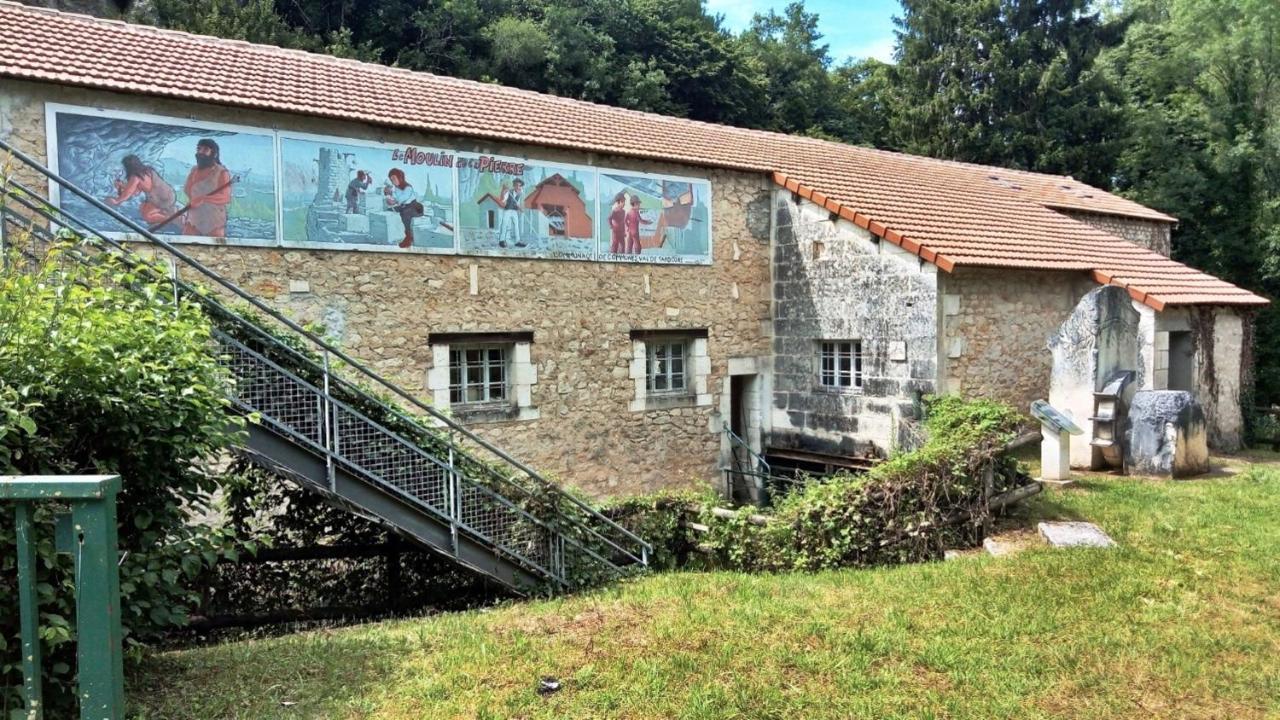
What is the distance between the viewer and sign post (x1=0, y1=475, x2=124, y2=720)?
240 centimetres

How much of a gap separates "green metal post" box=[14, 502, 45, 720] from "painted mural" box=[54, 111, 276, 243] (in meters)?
7.38

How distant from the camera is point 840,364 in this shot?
1322 centimetres

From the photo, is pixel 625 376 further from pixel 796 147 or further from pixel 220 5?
pixel 220 5

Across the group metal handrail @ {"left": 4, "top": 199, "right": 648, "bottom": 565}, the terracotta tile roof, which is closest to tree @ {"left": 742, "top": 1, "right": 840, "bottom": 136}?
the terracotta tile roof

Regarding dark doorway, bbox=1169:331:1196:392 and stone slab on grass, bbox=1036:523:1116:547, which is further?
dark doorway, bbox=1169:331:1196:392

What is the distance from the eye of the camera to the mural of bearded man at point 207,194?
9.03 m

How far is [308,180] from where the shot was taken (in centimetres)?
978

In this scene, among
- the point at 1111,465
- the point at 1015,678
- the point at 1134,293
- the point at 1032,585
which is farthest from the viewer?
the point at 1134,293

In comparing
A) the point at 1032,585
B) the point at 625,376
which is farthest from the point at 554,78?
the point at 1032,585

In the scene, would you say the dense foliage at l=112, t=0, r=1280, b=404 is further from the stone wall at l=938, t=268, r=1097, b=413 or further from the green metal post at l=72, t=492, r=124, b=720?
the green metal post at l=72, t=492, r=124, b=720

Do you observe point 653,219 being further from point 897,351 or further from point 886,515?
point 886,515

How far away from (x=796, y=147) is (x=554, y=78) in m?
13.8

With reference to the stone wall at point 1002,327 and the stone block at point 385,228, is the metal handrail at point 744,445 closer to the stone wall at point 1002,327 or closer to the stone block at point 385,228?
the stone wall at point 1002,327

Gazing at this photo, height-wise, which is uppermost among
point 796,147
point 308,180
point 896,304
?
point 796,147
